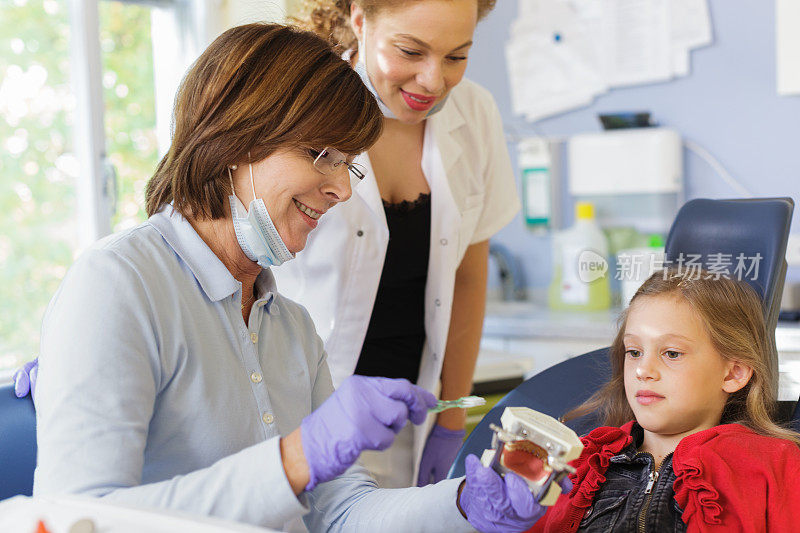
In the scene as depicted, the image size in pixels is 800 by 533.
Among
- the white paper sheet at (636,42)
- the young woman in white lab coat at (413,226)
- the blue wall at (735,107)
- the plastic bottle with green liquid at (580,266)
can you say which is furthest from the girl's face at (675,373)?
the white paper sheet at (636,42)

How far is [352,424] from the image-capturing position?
2.95 feet

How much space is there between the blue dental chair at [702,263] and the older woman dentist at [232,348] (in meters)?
0.41

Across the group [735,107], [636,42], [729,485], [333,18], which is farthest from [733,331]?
[636,42]

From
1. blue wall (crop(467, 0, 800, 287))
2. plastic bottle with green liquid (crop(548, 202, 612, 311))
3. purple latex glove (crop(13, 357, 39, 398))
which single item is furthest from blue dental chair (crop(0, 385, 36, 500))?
blue wall (crop(467, 0, 800, 287))

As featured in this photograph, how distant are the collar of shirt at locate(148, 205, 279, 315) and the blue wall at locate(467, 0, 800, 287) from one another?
176 cm

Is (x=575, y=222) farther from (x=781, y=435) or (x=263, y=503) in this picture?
(x=263, y=503)

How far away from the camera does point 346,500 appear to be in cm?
121

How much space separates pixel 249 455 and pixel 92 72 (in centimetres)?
218

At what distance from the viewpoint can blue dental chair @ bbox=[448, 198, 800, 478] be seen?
147 cm

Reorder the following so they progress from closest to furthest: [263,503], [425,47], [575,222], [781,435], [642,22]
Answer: [263,503], [781,435], [425,47], [642,22], [575,222]

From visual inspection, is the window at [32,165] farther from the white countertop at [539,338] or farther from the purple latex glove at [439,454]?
the purple latex glove at [439,454]

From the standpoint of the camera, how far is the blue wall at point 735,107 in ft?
8.23

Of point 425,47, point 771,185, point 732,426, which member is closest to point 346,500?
point 732,426

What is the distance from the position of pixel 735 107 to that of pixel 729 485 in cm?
163
